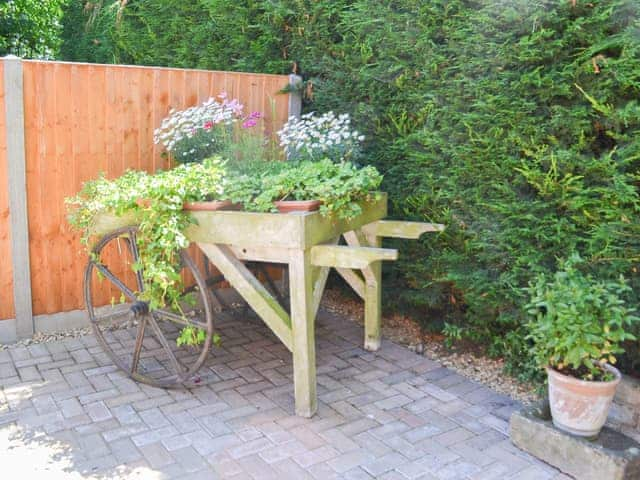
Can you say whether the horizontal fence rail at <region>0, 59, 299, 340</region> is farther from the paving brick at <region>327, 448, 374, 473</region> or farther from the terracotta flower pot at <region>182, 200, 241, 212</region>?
the paving brick at <region>327, 448, 374, 473</region>

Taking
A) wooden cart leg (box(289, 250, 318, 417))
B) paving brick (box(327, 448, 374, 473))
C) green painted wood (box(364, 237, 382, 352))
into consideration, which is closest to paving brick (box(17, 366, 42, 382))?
wooden cart leg (box(289, 250, 318, 417))

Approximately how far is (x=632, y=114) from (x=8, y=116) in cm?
357

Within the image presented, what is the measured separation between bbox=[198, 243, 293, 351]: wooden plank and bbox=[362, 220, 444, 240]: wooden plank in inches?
38.0

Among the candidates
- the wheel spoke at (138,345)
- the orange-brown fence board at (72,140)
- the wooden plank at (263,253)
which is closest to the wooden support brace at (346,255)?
the wooden plank at (263,253)

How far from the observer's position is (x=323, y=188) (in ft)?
10.7

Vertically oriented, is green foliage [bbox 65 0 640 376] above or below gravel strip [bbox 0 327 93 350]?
above

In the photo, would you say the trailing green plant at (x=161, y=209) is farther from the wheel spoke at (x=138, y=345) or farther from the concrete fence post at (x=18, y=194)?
the concrete fence post at (x=18, y=194)

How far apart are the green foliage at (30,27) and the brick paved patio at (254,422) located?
698cm

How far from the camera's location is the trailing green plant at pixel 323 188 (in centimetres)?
329

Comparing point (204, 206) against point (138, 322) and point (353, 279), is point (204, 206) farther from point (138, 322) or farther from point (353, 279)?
point (353, 279)

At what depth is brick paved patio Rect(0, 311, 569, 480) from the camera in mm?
2842

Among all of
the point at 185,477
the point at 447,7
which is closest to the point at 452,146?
the point at 447,7

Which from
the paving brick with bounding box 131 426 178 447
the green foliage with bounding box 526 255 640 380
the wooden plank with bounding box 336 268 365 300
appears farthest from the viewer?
the wooden plank with bounding box 336 268 365 300

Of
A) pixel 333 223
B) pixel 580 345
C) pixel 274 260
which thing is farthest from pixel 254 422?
pixel 580 345
